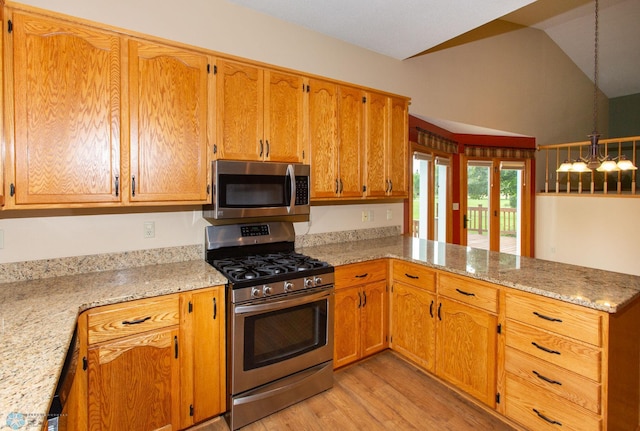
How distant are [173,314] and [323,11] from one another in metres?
2.41

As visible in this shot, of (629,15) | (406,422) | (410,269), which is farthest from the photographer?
(629,15)

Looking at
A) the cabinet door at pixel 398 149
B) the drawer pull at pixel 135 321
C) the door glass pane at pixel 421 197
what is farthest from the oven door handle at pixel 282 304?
the door glass pane at pixel 421 197

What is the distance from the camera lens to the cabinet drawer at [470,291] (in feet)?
6.78

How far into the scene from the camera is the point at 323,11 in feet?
8.72

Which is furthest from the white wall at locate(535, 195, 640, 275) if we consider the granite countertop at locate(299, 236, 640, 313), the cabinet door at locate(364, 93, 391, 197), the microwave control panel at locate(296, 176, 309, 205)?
the microwave control panel at locate(296, 176, 309, 205)

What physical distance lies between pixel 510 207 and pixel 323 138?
4342 millimetres

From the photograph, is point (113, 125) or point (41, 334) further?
point (113, 125)

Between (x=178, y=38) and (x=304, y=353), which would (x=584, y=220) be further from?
(x=178, y=38)

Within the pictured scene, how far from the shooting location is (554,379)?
69.7 inches

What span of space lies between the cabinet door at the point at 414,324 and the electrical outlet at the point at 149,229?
1.85m

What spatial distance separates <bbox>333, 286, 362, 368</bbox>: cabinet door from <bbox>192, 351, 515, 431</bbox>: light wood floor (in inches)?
5.8

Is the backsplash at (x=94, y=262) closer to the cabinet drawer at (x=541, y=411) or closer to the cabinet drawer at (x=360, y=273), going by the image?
the cabinet drawer at (x=360, y=273)

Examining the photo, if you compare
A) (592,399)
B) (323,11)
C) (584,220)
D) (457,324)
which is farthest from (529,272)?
(584,220)

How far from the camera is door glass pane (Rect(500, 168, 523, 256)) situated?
5.50 metres
